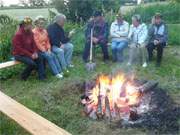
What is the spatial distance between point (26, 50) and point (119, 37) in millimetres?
2813

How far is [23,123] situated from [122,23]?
Answer: 6337 millimetres

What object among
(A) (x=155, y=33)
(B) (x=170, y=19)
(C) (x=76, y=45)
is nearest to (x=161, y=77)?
(A) (x=155, y=33)

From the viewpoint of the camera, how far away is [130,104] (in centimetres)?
697

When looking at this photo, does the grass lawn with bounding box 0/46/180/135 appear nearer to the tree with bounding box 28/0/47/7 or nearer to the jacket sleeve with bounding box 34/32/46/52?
the jacket sleeve with bounding box 34/32/46/52

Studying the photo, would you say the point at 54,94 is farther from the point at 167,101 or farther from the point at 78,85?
the point at 167,101

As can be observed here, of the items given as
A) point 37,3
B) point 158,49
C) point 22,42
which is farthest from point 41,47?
point 37,3

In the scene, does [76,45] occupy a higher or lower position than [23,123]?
lower

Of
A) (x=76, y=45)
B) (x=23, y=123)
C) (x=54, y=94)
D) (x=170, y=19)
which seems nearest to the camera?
(x=23, y=123)

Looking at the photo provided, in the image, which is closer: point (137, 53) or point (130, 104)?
point (130, 104)

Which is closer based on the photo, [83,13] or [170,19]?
[83,13]

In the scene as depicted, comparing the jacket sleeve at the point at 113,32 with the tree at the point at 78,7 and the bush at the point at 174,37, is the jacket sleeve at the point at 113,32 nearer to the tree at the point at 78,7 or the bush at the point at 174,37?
the bush at the point at 174,37

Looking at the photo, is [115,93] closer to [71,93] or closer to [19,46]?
[71,93]

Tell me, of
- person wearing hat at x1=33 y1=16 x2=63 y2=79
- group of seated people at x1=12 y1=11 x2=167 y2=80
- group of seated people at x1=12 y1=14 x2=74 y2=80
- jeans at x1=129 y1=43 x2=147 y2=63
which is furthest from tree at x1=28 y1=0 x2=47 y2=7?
person wearing hat at x1=33 y1=16 x2=63 y2=79

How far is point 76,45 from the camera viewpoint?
12.1 m
